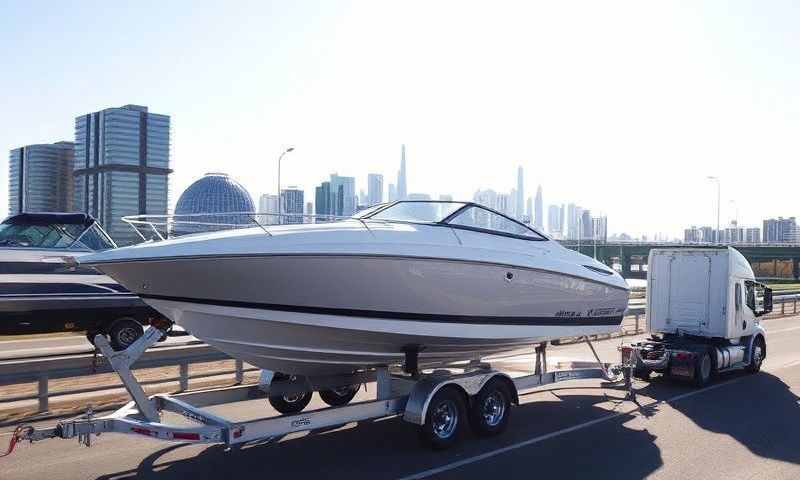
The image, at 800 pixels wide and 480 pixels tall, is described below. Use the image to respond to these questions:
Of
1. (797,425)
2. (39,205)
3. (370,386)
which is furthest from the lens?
(39,205)

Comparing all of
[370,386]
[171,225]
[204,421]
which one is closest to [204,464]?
[204,421]

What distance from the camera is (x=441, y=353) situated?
8.19m

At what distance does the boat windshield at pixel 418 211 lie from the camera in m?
7.99

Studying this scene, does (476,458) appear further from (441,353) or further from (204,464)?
(204,464)

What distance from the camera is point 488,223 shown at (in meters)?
8.43

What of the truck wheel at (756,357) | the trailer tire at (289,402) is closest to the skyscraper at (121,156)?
the truck wheel at (756,357)

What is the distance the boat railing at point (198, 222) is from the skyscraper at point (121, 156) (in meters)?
80.6

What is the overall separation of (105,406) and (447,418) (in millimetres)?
4984

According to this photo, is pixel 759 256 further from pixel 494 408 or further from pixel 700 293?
pixel 494 408

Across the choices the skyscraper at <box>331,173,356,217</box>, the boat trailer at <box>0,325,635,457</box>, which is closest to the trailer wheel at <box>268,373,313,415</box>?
the boat trailer at <box>0,325,635,457</box>

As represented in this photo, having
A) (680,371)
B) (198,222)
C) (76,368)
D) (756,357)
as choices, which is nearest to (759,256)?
(756,357)

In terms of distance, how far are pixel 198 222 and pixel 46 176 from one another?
385 ft

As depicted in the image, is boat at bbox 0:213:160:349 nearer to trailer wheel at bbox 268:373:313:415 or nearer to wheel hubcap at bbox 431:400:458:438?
trailer wheel at bbox 268:373:313:415

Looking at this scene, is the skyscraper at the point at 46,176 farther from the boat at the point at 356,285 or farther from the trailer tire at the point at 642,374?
the boat at the point at 356,285
